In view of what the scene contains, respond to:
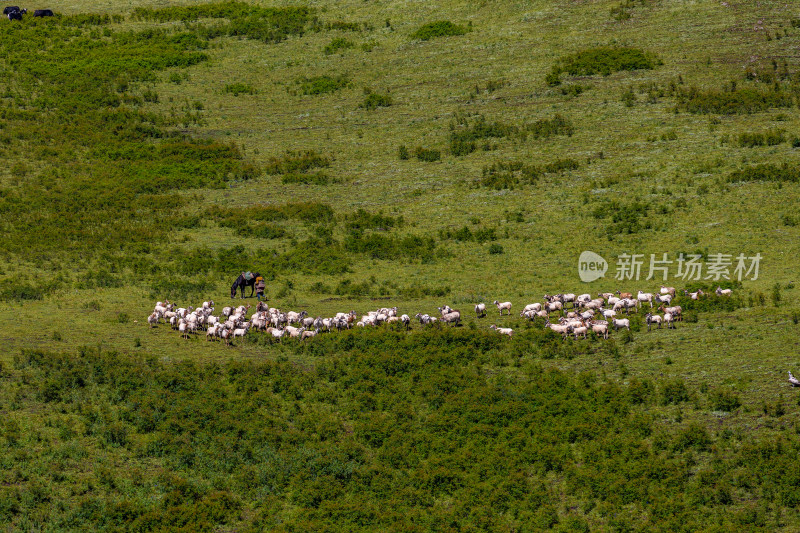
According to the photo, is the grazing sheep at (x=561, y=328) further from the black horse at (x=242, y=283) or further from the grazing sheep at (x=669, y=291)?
the black horse at (x=242, y=283)

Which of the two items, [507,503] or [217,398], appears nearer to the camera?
[507,503]

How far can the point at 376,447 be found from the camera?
2681cm

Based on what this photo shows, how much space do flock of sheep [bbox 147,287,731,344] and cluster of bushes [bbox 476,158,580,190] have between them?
1840 cm

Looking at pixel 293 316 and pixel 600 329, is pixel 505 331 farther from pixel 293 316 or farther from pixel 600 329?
pixel 293 316

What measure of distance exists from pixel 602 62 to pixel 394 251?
30.0 metres

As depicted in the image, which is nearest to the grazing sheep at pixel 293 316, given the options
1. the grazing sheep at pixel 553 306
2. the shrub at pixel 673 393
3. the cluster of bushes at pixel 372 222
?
the grazing sheep at pixel 553 306

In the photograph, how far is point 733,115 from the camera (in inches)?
2254

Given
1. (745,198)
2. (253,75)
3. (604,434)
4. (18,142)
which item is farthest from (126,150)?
(604,434)

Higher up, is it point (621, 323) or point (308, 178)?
point (308, 178)

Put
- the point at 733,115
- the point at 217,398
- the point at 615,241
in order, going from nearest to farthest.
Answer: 1. the point at 217,398
2. the point at 615,241
3. the point at 733,115

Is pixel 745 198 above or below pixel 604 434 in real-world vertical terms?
above

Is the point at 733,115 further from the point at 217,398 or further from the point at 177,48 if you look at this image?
the point at 177,48

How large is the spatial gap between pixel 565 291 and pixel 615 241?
23.5ft

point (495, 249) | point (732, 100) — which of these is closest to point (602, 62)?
point (732, 100)
